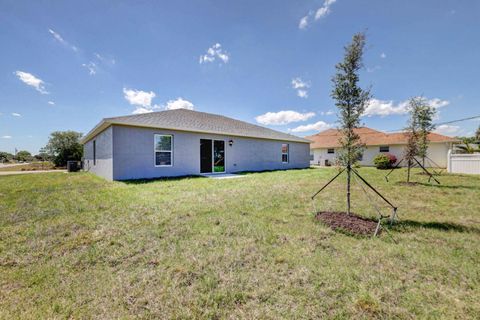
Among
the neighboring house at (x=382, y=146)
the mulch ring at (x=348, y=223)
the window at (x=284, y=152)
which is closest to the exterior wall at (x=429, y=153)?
the neighboring house at (x=382, y=146)

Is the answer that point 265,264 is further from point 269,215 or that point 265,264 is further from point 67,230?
point 67,230

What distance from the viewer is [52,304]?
1757mm

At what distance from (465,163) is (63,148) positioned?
3812cm

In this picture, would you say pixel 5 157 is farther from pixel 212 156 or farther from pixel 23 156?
pixel 212 156

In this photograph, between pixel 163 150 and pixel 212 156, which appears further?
pixel 212 156

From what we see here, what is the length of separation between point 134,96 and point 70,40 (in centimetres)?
673

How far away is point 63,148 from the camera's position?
78.9 ft

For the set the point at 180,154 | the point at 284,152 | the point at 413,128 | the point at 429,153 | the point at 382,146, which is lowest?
the point at 180,154

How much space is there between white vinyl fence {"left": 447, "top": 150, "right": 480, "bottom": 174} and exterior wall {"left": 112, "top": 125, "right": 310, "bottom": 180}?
1154cm

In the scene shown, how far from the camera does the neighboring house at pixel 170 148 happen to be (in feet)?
29.9

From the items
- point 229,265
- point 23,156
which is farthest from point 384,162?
point 23,156

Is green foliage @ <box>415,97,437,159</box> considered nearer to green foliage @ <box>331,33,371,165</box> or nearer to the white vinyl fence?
the white vinyl fence

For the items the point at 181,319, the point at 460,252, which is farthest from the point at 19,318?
the point at 460,252

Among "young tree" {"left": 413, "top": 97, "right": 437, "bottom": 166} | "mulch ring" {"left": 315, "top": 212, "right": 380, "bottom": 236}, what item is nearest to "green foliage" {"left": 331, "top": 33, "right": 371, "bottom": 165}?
"mulch ring" {"left": 315, "top": 212, "right": 380, "bottom": 236}
